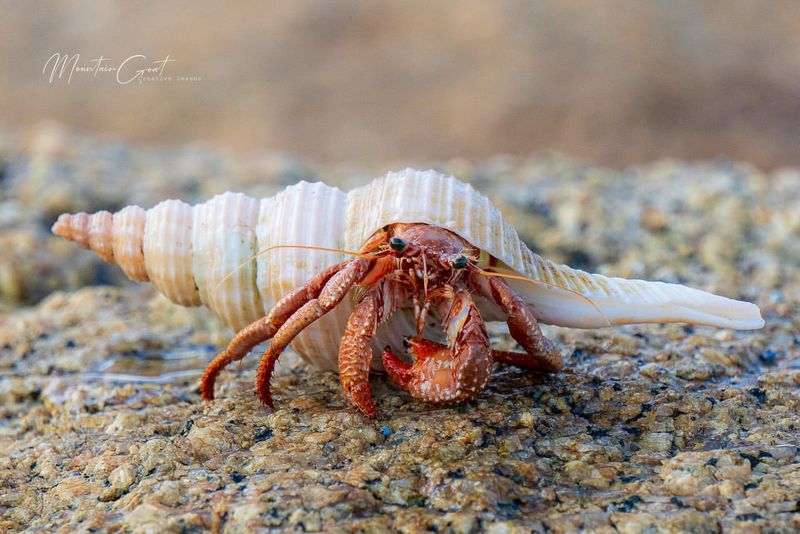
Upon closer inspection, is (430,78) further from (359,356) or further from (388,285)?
(359,356)

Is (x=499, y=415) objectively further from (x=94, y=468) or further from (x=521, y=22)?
(x=521, y=22)

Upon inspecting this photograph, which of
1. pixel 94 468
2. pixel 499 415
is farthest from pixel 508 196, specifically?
pixel 94 468

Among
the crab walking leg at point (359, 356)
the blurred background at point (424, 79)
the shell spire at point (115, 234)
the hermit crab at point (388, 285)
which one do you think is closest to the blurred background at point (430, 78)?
the blurred background at point (424, 79)

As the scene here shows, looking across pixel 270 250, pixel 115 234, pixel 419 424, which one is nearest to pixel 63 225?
pixel 115 234

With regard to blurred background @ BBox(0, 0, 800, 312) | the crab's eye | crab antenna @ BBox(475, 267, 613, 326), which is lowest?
crab antenna @ BBox(475, 267, 613, 326)

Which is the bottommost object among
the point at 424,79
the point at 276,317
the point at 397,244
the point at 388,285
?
the point at 276,317

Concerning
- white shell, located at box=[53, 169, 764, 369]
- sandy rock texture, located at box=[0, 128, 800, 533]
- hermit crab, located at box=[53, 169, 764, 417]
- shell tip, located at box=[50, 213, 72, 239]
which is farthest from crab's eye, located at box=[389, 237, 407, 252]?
shell tip, located at box=[50, 213, 72, 239]

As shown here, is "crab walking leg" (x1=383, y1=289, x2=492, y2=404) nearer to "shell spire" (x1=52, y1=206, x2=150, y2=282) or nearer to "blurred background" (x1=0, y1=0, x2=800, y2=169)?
"shell spire" (x1=52, y1=206, x2=150, y2=282)

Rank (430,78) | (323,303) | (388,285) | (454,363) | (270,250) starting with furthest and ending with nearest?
(430,78)
(270,250)
(388,285)
(323,303)
(454,363)
